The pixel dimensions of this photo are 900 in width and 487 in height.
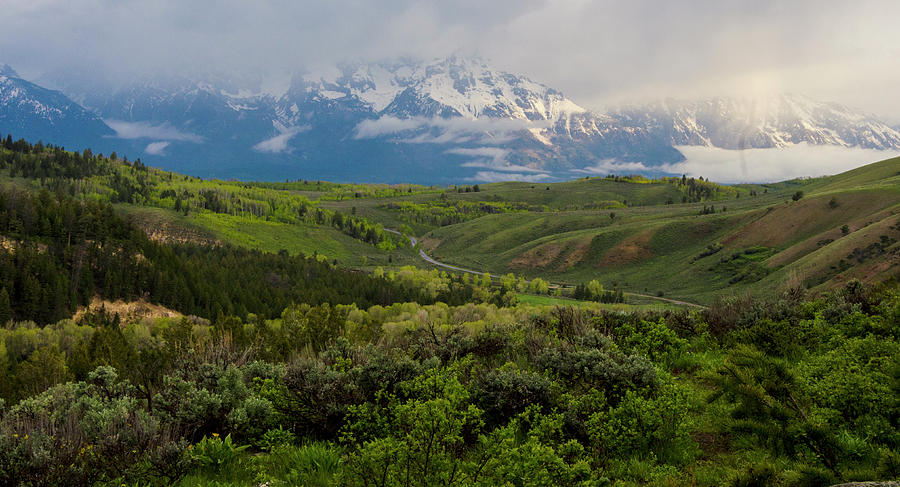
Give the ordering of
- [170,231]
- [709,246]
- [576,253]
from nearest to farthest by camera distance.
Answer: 1. [709,246]
2. [576,253]
3. [170,231]

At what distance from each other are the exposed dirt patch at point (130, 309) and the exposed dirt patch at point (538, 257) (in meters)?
114

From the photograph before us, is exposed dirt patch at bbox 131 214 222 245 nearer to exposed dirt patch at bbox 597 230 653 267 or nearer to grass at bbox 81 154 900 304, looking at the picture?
grass at bbox 81 154 900 304

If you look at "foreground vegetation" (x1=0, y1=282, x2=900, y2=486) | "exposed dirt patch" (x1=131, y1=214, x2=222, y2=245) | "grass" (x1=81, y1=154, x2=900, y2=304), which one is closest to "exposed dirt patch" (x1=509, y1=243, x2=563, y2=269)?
"grass" (x1=81, y1=154, x2=900, y2=304)

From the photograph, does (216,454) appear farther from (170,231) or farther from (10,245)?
(170,231)

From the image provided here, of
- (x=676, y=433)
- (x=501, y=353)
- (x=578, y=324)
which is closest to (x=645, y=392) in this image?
(x=676, y=433)

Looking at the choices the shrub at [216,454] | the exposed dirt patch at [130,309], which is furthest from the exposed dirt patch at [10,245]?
the shrub at [216,454]

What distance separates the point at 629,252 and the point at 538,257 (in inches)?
1214

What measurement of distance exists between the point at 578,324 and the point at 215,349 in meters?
12.0

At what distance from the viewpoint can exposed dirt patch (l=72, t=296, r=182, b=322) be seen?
71.5m

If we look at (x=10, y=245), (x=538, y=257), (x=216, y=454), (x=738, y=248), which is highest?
(x=216, y=454)

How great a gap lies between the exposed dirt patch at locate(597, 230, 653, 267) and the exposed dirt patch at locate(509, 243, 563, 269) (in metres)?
18.0

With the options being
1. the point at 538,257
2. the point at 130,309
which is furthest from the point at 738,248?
the point at 130,309

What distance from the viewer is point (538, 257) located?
16800 cm

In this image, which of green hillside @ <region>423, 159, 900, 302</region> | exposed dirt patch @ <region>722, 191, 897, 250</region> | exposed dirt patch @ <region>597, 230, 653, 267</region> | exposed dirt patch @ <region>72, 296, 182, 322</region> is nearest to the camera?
exposed dirt patch @ <region>72, 296, 182, 322</region>
